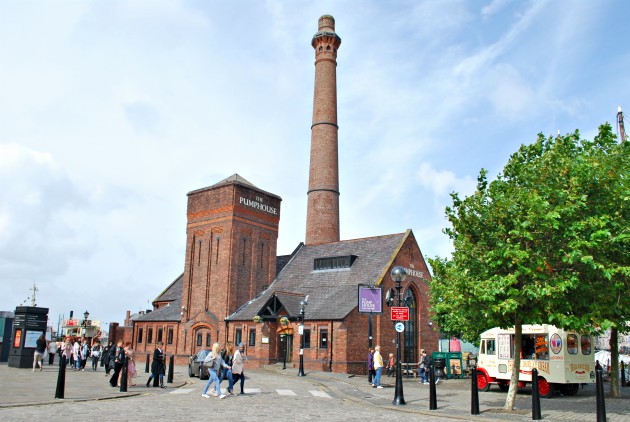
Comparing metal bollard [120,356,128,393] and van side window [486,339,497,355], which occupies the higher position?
van side window [486,339,497,355]

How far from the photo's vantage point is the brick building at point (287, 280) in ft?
117

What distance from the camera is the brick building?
117ft

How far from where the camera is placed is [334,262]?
41875 millimetres

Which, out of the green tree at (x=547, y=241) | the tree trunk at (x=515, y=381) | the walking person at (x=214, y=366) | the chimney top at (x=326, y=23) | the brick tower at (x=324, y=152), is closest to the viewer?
the green tree at (x=547, y=241)

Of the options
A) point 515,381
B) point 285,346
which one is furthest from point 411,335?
point 515,381

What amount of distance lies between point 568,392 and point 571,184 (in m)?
10.8

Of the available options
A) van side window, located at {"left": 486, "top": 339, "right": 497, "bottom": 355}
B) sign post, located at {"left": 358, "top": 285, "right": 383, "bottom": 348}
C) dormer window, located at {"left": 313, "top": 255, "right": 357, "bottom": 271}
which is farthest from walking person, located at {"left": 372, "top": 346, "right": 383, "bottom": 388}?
dormer window, located at {"left": 313, "top": 255, "right": 357, "bottom": 271}

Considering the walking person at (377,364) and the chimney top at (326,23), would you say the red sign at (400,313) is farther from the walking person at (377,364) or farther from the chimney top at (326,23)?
the chimney top at (326,23)

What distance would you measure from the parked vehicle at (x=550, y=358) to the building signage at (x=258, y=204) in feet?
80.2

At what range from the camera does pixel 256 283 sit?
43312 mm

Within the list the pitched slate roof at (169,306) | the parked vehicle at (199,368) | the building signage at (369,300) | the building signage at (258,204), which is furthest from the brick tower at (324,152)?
the parked vehicle at (199,368)

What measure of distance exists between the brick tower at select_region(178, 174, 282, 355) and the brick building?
3.1 inches

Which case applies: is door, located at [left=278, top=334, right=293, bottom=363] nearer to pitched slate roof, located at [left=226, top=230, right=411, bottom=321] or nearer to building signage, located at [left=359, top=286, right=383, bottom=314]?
pitched slate roof, located at [left=226, top=230, right=411, bottom=321]

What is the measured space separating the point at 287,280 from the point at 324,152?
39.4 ft
